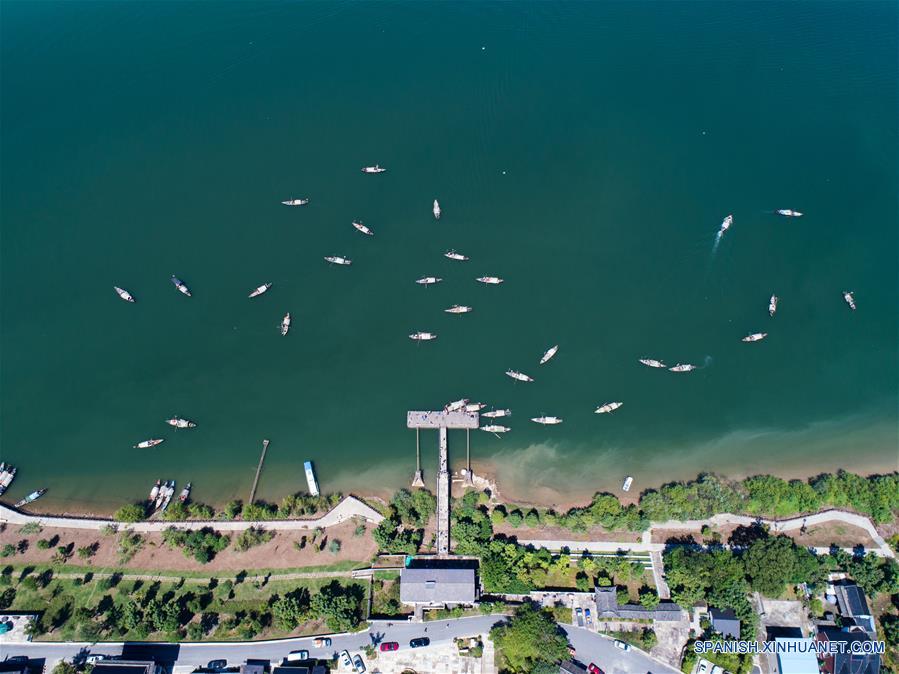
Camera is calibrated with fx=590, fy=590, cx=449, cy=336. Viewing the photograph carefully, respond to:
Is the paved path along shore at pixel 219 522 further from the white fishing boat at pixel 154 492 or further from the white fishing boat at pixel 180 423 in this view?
the white fishing boat at pixel 180 423

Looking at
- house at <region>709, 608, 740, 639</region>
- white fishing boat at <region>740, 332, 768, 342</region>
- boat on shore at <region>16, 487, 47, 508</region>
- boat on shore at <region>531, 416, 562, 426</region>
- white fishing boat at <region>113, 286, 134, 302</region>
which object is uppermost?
white fishing boat at <region>113, 286, 134, 302</region>

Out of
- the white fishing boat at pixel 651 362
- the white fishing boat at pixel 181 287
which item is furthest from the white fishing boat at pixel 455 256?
the white fishing boat at pixel 181 287

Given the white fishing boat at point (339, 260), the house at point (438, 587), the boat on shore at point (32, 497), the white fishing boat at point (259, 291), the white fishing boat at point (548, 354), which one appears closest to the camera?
the house at point (438, 587)

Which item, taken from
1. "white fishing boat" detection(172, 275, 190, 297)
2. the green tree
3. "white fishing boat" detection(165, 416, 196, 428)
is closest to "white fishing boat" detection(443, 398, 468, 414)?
the green tree

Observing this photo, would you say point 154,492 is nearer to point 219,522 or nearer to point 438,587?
point 219,522

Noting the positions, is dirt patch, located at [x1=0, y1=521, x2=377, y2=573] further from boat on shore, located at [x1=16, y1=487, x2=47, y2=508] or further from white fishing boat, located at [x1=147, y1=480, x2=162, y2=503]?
white fishing boat, located at [x1=147, y1=480, x2=162, y2=503]

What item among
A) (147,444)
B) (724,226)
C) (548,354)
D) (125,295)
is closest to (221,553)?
(147,444)

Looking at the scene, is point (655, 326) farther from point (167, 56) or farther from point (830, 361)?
point (167, 56)
